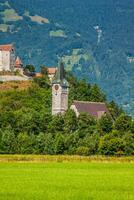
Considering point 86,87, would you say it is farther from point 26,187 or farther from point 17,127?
point 26,187

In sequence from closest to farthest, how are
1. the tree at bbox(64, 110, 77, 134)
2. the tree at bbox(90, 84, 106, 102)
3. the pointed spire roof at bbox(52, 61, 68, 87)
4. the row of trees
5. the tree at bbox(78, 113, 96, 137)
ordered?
the row of trees
the tree at bbox(78, 113, 96, 137)
the tree at bbox(64, 110, 77, 134)
the pointed spire roof at bbox(52, 61, 68, 87)
the tree at bbox(90, 84, 106, 102)

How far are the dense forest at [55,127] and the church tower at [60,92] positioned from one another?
1.70 meters

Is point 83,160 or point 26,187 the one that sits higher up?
point 26,187

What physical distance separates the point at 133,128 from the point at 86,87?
119 ft

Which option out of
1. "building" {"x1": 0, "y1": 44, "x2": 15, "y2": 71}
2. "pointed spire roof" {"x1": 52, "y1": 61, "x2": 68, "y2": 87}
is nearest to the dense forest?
"pointed spire roof" {"x1": 52, "y1": 61, "x2": 68, "y2": 87}

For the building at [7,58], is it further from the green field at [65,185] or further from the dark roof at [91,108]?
the green field at [65,185]

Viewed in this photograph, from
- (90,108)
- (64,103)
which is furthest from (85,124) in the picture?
(64,103)

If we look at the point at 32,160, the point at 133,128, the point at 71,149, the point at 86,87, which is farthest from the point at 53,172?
the point at 86,87

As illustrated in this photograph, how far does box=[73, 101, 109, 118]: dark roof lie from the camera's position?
14000cm

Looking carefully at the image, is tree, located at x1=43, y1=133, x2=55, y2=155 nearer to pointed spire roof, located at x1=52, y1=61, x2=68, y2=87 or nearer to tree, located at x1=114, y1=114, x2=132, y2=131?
tree, located at x1=114, y1=114, x2=132, y2=131

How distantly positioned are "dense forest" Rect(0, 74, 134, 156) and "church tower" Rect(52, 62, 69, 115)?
170 cm

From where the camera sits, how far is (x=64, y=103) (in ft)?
481

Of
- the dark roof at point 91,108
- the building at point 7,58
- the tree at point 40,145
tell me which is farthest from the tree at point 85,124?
the building at point 7,58

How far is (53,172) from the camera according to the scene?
60.0 m
